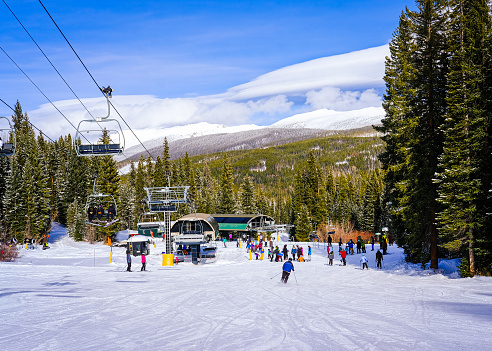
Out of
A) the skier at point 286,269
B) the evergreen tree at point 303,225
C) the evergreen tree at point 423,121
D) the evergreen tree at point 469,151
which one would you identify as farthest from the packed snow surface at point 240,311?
the evergreen tree at point 303,225

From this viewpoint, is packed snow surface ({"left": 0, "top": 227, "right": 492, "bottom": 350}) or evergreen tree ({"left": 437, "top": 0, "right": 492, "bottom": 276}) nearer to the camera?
packed snow surface ({"left": 0, "top": 227, "right": 492, "bottom": 350})

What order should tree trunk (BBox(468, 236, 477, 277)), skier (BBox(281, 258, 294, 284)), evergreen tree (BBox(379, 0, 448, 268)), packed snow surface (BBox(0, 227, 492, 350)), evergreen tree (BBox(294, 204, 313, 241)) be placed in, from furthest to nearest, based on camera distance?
evergreen tree (BBox(294, 204, 313, 241))
evergreen tree (BBox(379, 0, 448, 268))
tree trunk (BBox(468, 236, 477, 277))
skier (BBox(281, 258, 294, 284))
packed snow surface (BBox(0, 227, 492, 350))

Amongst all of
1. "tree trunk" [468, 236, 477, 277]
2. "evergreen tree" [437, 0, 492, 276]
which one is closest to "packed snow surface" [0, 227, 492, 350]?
"tree trunk" [468, 236, 477, 277]

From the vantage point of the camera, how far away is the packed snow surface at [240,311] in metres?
10.3

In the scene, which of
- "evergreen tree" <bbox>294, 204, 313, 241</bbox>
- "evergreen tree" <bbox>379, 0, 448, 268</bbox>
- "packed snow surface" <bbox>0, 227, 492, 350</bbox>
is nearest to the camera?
"packed snow surface" <bbox>0, 227, 492, 350</bbox>

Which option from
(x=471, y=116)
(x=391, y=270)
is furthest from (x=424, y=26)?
(x=391, y=270)

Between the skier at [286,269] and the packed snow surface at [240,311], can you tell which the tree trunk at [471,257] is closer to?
the packed snow surface at [240,311]

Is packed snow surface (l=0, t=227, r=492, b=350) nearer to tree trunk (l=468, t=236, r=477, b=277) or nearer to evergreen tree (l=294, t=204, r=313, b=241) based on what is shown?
tree trunk (l=468, t=236, r=477, b=277)

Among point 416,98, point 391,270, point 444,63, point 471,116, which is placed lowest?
point 391,270

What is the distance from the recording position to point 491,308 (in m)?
14.9

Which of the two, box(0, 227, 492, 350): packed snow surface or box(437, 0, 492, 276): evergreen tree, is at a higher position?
box(437, 0, 492, 276): evergreen tree

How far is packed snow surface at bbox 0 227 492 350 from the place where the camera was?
1033 cm

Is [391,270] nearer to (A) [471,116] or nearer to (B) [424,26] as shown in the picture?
(A) [471,116]

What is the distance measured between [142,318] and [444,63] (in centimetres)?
2540
